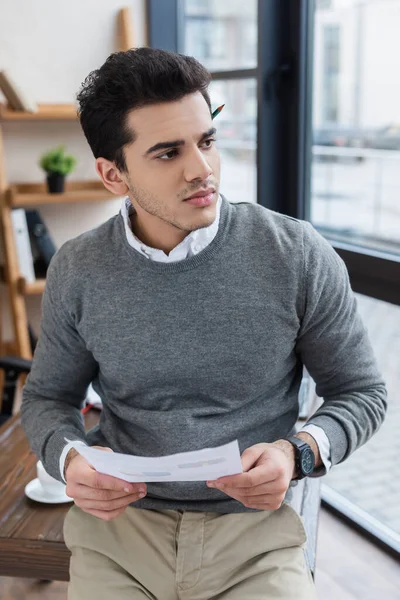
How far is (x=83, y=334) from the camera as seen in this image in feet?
4.58

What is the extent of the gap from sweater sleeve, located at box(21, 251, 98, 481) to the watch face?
435mm

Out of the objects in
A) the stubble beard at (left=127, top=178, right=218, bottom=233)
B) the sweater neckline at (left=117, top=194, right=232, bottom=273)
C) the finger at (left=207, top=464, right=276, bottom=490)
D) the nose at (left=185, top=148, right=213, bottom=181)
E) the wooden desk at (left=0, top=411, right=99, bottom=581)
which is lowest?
the wooden desk at (left=0, top=411, right=99, bottom=581)

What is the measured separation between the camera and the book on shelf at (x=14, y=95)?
2823mm

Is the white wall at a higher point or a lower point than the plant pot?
higher

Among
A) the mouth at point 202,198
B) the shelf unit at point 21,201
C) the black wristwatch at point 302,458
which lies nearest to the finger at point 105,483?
the black wristwatch at point 302,458

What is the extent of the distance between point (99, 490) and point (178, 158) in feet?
1.92

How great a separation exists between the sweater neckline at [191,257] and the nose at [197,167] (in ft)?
0.38

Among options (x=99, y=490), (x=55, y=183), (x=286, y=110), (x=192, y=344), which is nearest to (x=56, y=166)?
(x=55, y=183)

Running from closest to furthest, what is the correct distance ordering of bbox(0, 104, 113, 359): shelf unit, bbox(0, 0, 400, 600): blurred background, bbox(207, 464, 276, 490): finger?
1. bbox(207, 464, 276, 490): finger
2. bbox(0, 0, 400, 600): blurred background
3. bbox(0, 104, 113, 359): shelf unit

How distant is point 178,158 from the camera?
51.1 inches

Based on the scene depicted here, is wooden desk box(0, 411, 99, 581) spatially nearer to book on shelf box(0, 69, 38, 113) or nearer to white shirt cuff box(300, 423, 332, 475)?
white shirt cuff box(300, 423, 332, 475)

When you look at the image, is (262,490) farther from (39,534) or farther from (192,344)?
(39,534)

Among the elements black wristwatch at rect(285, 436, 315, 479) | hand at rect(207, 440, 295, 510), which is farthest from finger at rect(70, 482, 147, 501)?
black wristwatch at rect(285, 436, 315, 479)

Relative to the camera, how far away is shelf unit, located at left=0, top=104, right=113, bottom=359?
2.97 metres
